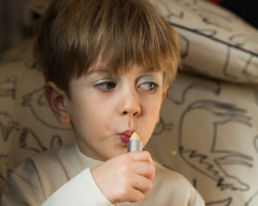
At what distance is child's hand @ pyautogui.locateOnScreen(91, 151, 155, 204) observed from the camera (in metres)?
0.51

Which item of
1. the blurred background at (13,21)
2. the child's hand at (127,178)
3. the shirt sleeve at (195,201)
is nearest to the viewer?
Result: the child's hand at (127,178)

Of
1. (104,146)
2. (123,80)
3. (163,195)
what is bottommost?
(163,195)

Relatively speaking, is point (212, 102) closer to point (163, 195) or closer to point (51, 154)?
point (163, 195)

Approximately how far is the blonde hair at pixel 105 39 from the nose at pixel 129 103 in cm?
4

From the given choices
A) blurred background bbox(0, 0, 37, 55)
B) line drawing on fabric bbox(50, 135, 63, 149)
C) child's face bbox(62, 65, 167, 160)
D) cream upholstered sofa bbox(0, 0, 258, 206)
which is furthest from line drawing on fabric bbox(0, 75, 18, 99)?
blurred background bbox(0, 0, 37, 55)

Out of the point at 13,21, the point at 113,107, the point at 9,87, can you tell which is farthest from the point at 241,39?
the point at 13,21

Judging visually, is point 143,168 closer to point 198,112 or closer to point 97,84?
point 97,84

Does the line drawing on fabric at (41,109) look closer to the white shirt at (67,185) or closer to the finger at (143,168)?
the white shirt at (67,185)

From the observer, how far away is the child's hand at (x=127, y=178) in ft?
1.68

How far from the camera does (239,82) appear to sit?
103 cm

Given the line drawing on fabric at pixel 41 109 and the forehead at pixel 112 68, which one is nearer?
the forehead at pixel 112 68

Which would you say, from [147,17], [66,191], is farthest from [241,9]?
[66,191]

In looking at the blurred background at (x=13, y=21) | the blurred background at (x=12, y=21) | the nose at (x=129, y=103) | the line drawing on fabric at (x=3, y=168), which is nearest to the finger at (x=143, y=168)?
the nose at (x=129, y=103)

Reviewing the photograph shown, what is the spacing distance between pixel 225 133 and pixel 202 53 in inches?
8.8
